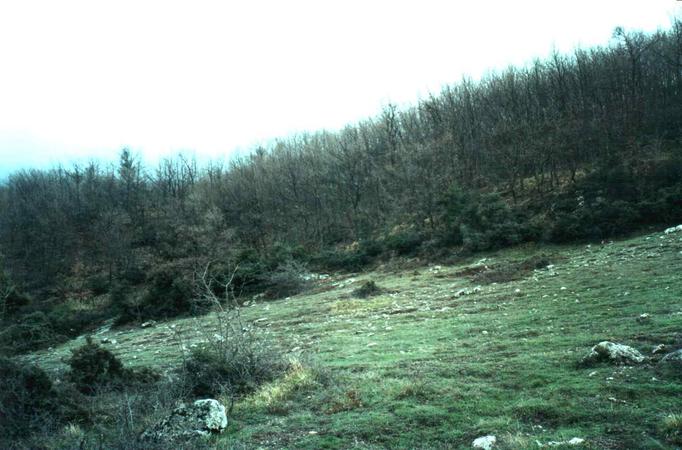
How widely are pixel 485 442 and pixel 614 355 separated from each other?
3648 mm

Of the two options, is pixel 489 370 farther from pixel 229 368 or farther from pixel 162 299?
pixel 162 299

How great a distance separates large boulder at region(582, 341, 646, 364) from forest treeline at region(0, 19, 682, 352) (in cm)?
2047

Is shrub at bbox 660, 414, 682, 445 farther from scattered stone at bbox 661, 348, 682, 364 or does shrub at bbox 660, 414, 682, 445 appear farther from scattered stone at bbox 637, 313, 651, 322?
scattered stone at bbox 637, 313, 651, 322

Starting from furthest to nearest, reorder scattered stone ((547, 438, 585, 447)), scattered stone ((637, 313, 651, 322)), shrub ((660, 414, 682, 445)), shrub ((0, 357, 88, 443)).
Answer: scattered stone ((637, 313, 651, 322))
shrub ((0, 357, 88, 443))
scattered stone ((547, 438, 585, 447))
shrub ((660, 414, 682, 445))

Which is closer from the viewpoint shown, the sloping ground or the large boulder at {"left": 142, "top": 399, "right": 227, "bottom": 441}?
the sloping ground

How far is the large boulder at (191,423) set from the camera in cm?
697

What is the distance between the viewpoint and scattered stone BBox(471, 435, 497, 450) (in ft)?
18.4

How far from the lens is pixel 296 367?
34.4 ft

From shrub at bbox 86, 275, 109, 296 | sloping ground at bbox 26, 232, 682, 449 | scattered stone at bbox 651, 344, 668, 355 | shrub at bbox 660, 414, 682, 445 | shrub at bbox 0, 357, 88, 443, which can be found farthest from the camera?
shrub at bbox 86, 275, 109, 296

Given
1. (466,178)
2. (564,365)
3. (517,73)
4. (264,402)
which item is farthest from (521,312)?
(517,73)

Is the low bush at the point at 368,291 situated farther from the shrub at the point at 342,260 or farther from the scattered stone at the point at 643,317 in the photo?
the scattered stone at the point at 643,317

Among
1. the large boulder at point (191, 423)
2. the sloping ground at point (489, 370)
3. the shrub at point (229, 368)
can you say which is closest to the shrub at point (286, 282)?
the sloping ground at point (489, 370)

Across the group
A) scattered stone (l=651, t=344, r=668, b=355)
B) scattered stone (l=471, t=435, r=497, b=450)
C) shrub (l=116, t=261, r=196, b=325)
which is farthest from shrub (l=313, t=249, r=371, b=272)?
scattered stone (l=471, t=435, r=497, b=450)

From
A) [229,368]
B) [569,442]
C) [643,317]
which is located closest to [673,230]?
[643,317]
